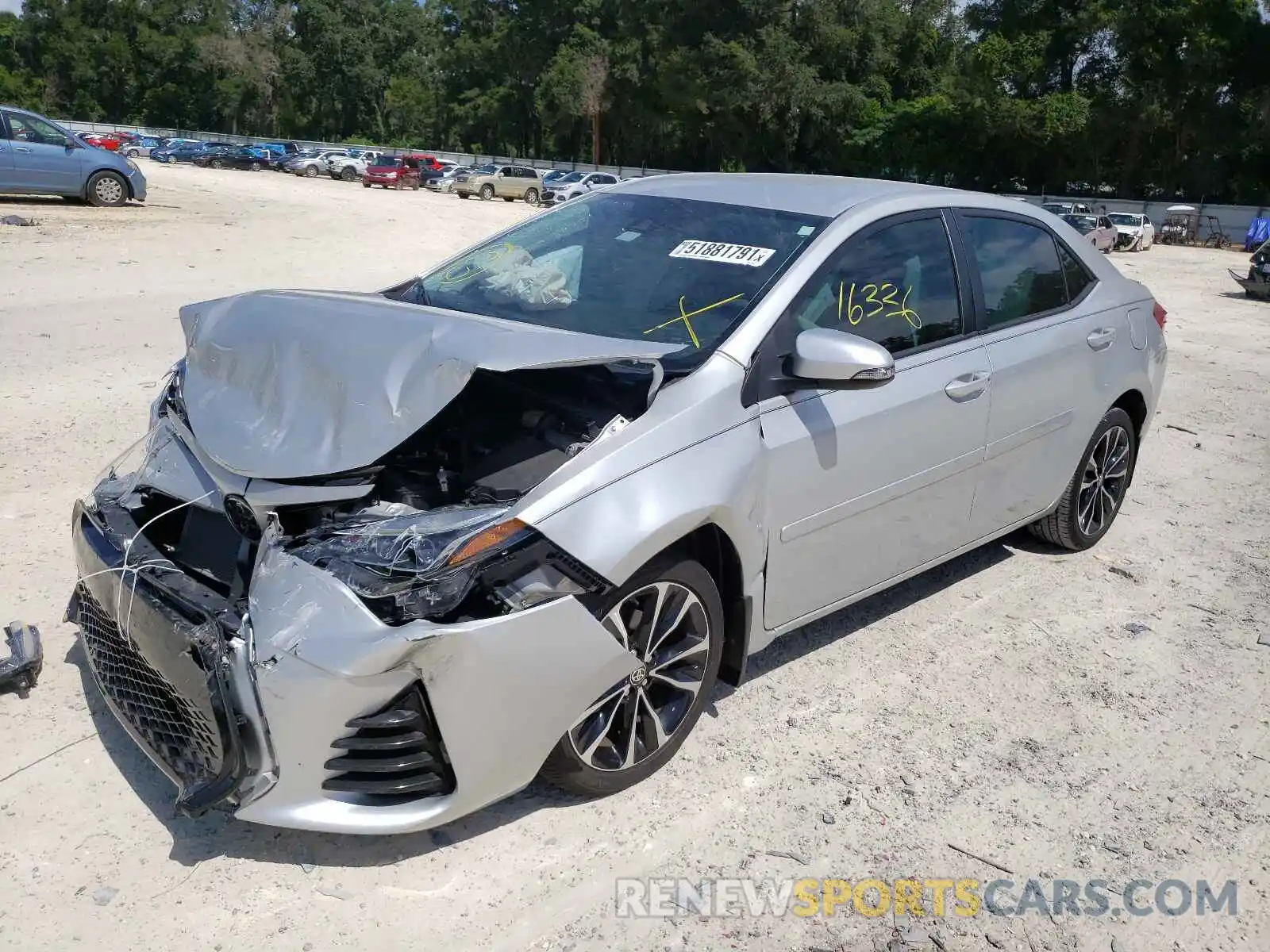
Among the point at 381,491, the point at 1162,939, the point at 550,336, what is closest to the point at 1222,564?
the point at 1162,939

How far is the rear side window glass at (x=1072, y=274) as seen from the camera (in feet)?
16.9

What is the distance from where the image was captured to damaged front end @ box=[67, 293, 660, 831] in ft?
9.00

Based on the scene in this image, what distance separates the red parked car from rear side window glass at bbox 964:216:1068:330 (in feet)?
155

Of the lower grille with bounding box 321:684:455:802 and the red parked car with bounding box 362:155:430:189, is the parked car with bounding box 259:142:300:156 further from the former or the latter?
the lower grille with bounding box 321:684:455:802

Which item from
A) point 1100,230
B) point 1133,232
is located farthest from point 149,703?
point 1133,232

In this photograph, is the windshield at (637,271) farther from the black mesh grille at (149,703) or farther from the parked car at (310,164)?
the parked car at (310,164)

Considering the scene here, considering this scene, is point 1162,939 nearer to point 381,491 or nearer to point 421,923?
point 421,923

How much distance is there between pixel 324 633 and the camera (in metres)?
2.71

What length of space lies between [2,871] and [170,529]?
1058 millimetres

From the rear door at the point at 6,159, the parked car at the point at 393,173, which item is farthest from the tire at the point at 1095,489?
the parked car at the point at 393,173

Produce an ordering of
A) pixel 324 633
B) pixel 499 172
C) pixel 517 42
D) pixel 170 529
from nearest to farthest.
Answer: pixel 324 633, pixel 170 529, pixel 499 172, pixel 517 42

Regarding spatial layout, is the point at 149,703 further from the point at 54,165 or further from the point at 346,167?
the point at 346,167

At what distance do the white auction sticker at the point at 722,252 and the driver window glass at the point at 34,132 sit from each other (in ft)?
58.5

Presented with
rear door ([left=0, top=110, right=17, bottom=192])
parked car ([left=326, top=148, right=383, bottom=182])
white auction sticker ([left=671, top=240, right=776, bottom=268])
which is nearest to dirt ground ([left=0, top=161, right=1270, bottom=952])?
white auction sticker ([left=671, top=240, right=776, bottom=268])
